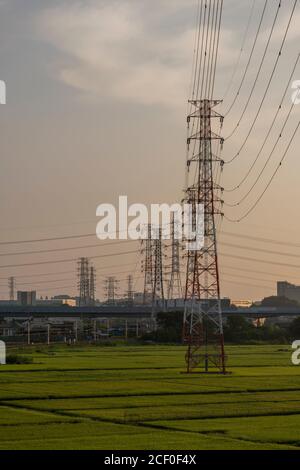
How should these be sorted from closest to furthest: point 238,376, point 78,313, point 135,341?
1. point 238,376
2. point 135,341
3. point 78,313

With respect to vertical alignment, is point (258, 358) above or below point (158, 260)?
below

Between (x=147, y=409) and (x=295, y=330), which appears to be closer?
(x=147, y=409)

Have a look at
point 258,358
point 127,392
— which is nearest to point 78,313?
point 258,358

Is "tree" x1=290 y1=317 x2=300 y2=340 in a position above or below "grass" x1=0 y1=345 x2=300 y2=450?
above

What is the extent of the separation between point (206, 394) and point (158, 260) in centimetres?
7665

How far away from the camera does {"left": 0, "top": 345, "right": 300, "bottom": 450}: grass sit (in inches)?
963

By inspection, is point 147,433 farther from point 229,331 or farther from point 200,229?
point 229,331

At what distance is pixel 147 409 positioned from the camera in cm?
3244

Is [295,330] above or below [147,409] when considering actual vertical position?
above

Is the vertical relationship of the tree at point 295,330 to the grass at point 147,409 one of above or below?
above

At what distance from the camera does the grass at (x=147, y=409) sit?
963 inches

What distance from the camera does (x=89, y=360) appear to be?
67.9 meters

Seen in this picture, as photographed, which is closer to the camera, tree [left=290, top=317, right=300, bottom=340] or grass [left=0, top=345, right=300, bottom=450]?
grass [left=0, top=345, right=300, bottom=450]

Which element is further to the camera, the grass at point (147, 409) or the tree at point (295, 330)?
the tree at point (295, 330)
